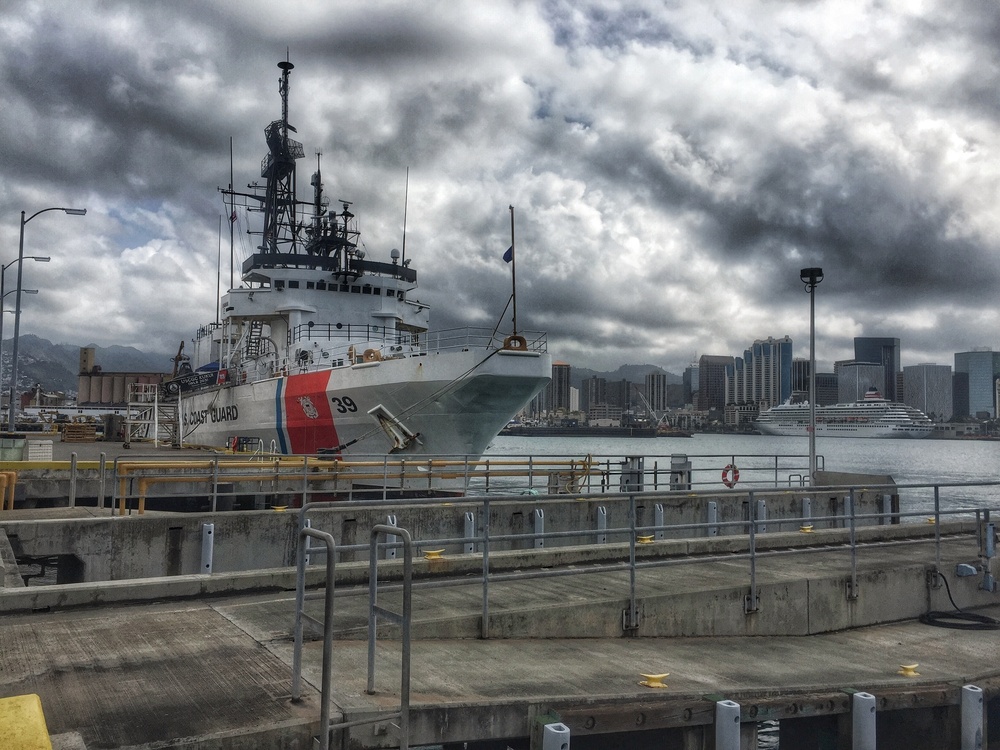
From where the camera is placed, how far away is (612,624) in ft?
25.4

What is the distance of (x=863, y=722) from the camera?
6.34 m

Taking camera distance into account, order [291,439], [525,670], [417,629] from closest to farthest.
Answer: [525,670], [417,629], [291,439]

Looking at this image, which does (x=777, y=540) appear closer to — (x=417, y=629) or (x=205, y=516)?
(x=417, y=629)

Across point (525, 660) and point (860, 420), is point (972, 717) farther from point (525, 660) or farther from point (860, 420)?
point (860, 420)

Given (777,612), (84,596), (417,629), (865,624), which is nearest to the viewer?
(417,629)

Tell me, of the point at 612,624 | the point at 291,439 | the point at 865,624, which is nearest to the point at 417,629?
the point at 612,624

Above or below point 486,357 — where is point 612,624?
below

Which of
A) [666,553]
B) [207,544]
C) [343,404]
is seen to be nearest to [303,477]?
[207,544]

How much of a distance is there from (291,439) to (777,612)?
18.9 m

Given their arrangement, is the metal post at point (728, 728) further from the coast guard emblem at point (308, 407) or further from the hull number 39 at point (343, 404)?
the coast guard emblem at point (308, 407)

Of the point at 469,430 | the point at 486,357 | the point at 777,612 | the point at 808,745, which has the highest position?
the point at 486,357

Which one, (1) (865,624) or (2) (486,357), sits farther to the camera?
(2) (486,357)

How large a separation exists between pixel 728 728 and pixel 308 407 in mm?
19571

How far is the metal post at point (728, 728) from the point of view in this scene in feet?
18.6
